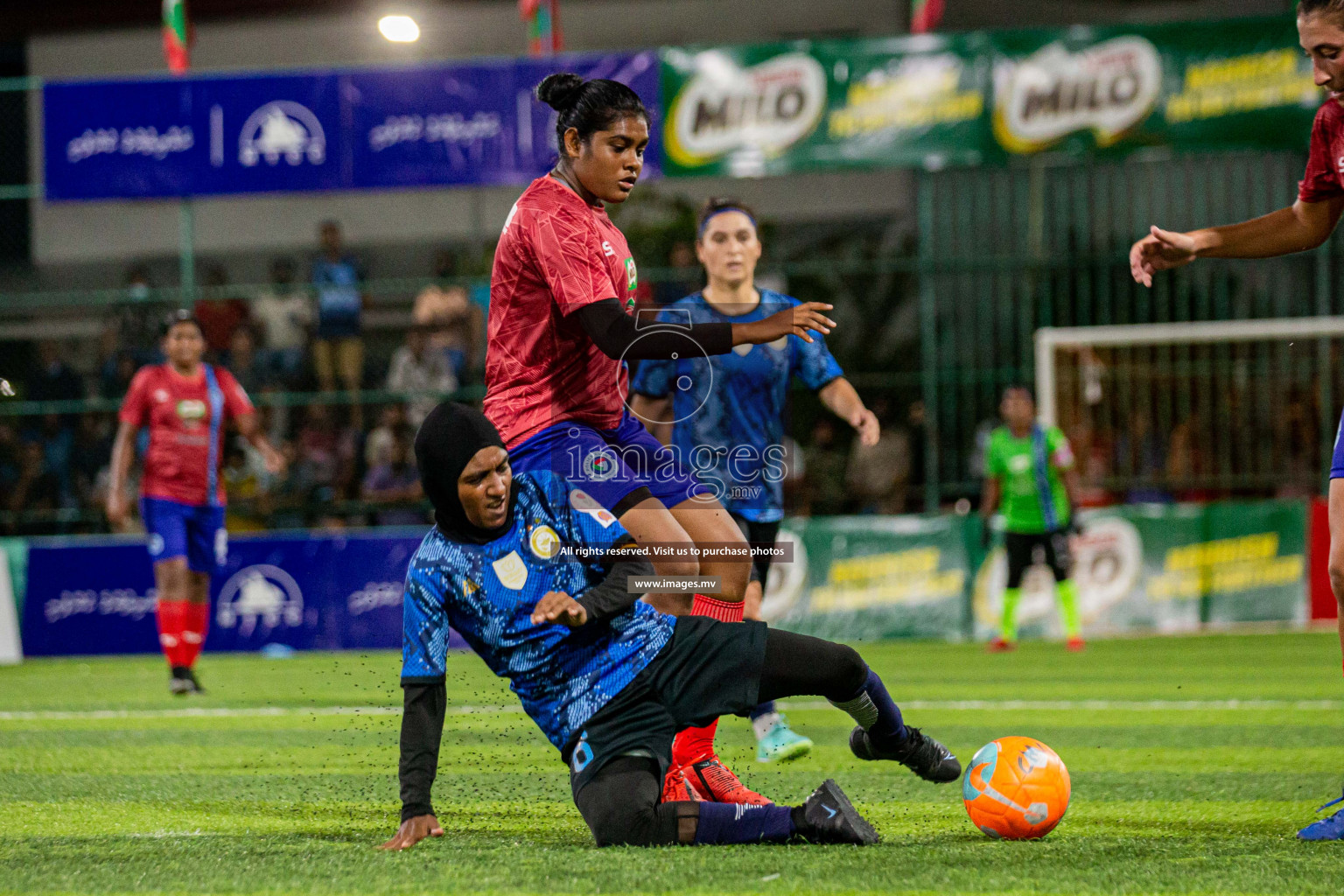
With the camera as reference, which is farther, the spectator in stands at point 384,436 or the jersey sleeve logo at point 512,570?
the spectator in stands at point 384,436

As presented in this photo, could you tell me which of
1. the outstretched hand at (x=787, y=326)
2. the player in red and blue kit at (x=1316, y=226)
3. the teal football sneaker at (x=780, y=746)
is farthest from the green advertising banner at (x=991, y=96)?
the outstretched hand at (x=787, y=326)

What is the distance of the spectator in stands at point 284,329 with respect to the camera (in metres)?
15.6

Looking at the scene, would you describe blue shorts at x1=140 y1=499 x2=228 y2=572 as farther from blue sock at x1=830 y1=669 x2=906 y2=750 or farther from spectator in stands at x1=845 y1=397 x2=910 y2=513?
blue sock at x1=830 y1=669 x2=906 y2=750

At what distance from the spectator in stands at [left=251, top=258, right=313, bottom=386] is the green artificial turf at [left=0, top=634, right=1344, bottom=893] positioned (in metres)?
5.52

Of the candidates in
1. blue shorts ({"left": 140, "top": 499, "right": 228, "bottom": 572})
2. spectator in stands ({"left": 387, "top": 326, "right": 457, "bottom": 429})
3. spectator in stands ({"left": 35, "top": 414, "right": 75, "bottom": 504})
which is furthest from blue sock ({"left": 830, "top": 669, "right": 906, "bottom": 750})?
spectator in stands ({"left": 35, "top": 414, "right": 75, "bottom": 504})

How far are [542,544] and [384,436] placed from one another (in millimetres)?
10660

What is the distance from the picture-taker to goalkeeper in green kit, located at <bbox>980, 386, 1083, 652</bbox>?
41.2 ft

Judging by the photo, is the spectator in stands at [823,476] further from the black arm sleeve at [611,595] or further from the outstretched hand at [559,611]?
the outstretched hand at [559,611]

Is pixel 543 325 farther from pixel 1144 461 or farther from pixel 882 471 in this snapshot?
pixel 1144 461

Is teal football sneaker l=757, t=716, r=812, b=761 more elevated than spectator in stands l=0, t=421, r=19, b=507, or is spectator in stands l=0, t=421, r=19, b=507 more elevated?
spectator in stands l=0, t=421, r=19, b=507

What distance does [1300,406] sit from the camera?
14.4 meters

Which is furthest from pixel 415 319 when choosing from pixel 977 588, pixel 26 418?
pixel 977 588

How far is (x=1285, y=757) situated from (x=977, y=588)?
787 centimetres

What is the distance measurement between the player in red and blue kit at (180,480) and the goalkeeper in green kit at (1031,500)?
606 centimetres
